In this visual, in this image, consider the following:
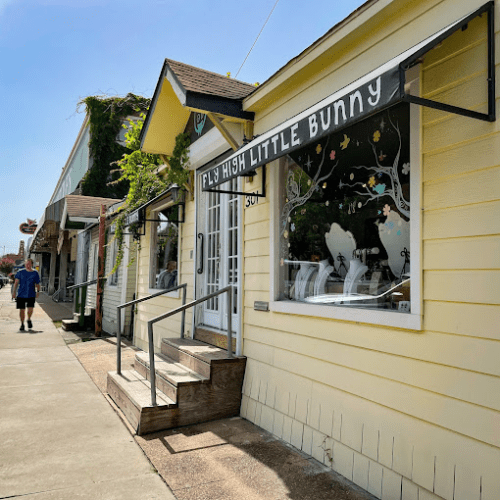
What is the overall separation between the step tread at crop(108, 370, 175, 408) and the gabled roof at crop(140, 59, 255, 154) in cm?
283

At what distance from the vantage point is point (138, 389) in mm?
4641

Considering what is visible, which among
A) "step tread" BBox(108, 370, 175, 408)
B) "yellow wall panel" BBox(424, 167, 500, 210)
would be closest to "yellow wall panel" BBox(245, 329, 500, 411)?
"yellow wall panel" BBox(424, 167, 500, 210)

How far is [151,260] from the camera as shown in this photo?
805 centimetres

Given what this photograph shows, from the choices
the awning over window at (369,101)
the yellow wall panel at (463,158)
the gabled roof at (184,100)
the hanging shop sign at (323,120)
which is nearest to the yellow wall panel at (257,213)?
the hanging shop sign at (323,120)

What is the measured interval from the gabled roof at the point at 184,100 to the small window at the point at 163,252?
1.44 m

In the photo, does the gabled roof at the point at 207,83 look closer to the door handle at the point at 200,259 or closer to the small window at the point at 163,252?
the door handle at the point at 200,259

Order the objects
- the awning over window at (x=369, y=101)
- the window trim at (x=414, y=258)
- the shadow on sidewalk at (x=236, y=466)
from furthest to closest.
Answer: the shadow on sidewalk at (x=236, y=466) < the window trim at (x=414, y=258) < the awning over window at (x=369, y=101)

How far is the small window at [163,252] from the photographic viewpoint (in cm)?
711

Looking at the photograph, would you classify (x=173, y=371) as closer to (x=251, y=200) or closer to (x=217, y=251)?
(x=217, y=251)

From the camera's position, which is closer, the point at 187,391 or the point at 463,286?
the point at 463,286

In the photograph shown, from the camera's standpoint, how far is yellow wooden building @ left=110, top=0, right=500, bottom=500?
2406 mm

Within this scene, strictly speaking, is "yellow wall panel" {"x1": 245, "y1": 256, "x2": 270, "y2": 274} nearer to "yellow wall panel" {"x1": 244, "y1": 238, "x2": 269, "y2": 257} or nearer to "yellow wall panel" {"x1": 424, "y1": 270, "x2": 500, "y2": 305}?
"yellow wall panel" {"x1": 244, "y1": 238, "x2": 269, "y2": 257}

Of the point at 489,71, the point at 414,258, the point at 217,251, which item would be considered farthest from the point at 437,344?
the point at 217,251

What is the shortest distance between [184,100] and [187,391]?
2.81 metres
